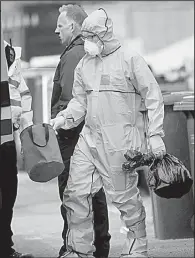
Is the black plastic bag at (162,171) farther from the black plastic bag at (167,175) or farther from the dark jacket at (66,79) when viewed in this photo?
the dark jacket at (66,79)

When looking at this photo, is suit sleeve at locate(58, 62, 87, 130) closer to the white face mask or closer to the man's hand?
the man's hand

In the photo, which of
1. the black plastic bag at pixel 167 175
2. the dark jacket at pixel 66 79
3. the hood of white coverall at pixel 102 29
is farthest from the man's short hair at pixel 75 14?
the black plastic bag at pixel 167 175

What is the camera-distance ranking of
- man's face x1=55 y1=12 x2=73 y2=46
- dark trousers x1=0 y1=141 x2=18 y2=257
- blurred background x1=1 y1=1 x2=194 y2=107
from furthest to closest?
blurred background x1=1 y1=1 x2=194 y2=107 < man's face x1=55 y1=12 x2=73 y2=46 < dark trousers x1=0 y1=141 x2=18 y2=257

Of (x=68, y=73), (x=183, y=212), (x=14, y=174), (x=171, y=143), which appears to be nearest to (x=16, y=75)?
(x=68, y=73)

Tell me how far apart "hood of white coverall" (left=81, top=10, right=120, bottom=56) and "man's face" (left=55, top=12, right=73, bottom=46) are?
1.04ft

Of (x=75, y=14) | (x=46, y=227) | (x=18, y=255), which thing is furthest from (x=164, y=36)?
(x=18, y=255)

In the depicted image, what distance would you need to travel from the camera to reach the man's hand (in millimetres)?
4164

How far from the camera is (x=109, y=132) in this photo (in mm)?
4059

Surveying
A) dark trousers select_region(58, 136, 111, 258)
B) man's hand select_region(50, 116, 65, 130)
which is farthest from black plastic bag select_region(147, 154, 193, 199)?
man's hand select_region(50, 116, 65, 130)

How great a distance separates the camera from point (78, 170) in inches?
161

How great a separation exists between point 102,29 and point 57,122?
0.61 meters

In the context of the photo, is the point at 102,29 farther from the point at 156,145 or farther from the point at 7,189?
the point at 7,189

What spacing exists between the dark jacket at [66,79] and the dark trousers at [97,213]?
79 mm

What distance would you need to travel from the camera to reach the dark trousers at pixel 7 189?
4336mm
